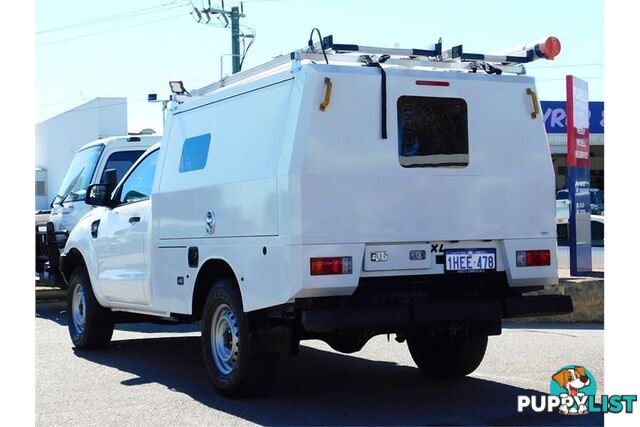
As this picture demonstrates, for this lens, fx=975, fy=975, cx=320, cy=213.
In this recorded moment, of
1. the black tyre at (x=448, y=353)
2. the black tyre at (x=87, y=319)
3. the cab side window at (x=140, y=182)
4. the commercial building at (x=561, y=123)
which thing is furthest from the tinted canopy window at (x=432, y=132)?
the commercial building at (x=561, y=123)

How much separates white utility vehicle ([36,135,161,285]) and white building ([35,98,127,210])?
31.5m

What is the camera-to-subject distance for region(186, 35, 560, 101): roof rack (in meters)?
7.44

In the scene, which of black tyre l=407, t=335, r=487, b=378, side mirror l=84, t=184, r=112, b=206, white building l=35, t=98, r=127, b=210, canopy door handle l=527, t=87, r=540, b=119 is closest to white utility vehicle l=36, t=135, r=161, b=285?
side mirror l=84, t=184, r=112, b=206

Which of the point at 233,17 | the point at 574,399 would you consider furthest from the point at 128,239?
the point at 233,17

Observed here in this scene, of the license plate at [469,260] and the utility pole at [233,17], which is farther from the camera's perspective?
the utility pole at [233,17]

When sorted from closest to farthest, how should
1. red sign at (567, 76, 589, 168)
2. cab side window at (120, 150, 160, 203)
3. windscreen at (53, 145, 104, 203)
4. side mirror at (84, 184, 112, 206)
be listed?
cab side window at (120, 150, 160, 203)
side mirror at (84, 184, 112, 206)
windscreen at (53, 145, 104, 203)
red sign at (567, 76, 589, 168)

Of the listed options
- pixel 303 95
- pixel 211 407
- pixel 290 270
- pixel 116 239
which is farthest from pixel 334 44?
pixel 116 239

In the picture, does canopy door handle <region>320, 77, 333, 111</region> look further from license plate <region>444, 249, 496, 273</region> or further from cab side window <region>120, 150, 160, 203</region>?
cab side window <region>120, 150, 160, 203</region>

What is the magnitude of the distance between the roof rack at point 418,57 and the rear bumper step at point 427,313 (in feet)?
6.16

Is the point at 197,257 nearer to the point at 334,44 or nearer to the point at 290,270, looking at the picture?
the point at 290,270

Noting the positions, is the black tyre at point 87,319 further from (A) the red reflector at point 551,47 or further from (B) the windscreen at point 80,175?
(A) the red reflector at point 551,47

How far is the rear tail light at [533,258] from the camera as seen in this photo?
7.73 meters

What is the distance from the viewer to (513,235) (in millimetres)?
7703
